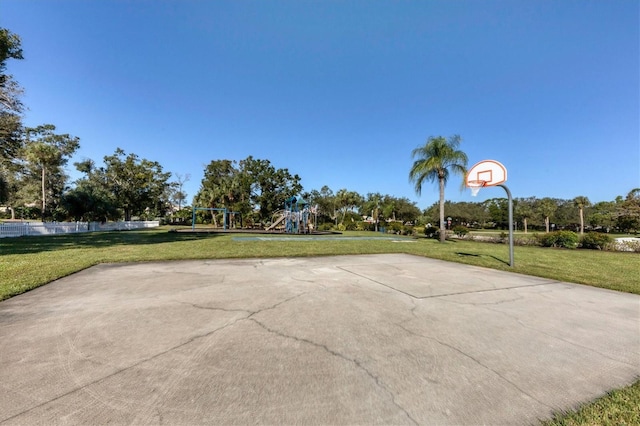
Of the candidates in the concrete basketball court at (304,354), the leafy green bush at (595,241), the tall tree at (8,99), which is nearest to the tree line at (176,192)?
the tall tree at (8,99)

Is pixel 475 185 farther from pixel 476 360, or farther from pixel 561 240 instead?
pixel 561 240

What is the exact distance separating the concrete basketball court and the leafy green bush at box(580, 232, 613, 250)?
13826mm

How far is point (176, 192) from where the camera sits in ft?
232

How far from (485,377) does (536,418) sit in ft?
1.76

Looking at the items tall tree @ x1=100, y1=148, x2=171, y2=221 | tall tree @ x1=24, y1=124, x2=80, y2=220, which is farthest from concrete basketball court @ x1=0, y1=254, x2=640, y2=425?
tall tree @ x1=100, y1=148, x2=171, y2=221

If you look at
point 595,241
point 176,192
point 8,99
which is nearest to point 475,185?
point 595,241

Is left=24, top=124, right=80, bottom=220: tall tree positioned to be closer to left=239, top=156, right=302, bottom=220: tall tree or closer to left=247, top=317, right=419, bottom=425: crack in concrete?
left=239, top=156, right=302, bottom=220: tall tree

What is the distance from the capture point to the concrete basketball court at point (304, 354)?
2.02 metres

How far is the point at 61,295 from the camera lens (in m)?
4.73

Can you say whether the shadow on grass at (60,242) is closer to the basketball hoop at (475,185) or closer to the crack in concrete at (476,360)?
the crack in concrete at (476,360)

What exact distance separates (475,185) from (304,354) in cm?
1114

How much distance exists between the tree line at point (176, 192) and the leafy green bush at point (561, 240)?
20.2ft

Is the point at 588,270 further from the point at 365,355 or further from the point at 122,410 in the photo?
the point at 122,410

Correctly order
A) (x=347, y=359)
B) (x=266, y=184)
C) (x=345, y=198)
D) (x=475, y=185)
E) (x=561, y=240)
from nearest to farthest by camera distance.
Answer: (x=347, y=359)
(x=475, y=185)
(x=561, y=240)
(x=266, y=184)
(x=345, y=198)
